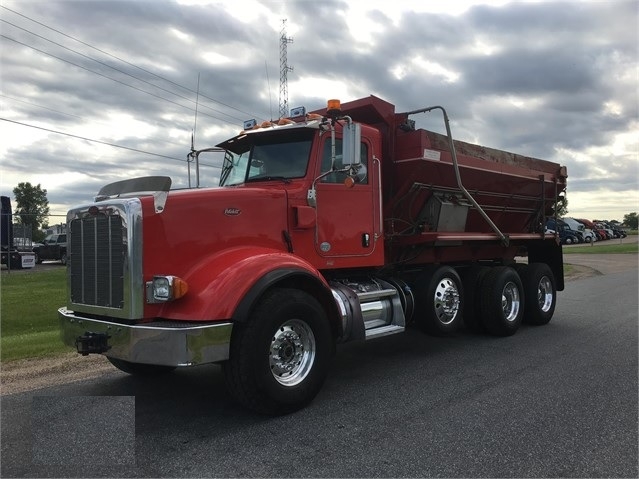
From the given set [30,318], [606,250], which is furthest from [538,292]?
[606,250]

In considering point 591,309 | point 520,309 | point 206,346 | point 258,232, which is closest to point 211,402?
point 206,346

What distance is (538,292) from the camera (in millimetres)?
9016

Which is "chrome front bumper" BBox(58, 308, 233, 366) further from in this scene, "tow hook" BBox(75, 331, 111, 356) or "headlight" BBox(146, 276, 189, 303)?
"headlight" BBox(146, 276, 189, 303)

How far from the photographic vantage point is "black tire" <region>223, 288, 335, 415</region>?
423 cm

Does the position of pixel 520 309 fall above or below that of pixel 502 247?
below

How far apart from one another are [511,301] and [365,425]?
4948 mm

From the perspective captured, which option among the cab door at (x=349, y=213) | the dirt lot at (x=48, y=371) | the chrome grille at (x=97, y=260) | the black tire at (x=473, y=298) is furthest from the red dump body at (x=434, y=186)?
the dirt lot at (x=48, y=371)

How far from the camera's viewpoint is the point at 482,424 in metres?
4.18

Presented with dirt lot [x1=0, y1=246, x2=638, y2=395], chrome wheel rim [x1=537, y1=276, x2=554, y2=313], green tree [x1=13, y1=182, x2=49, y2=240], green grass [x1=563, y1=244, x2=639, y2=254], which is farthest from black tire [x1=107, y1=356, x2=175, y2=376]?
green tree [x1=13, y1=182, x2=49, y2=240]

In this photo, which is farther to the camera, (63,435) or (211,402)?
(211,402)

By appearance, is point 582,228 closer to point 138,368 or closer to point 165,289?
point 138,368

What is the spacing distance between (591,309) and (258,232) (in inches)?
340

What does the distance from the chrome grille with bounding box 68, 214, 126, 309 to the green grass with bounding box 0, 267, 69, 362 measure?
255 centimetres

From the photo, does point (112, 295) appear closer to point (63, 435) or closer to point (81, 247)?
point (81, 247)
